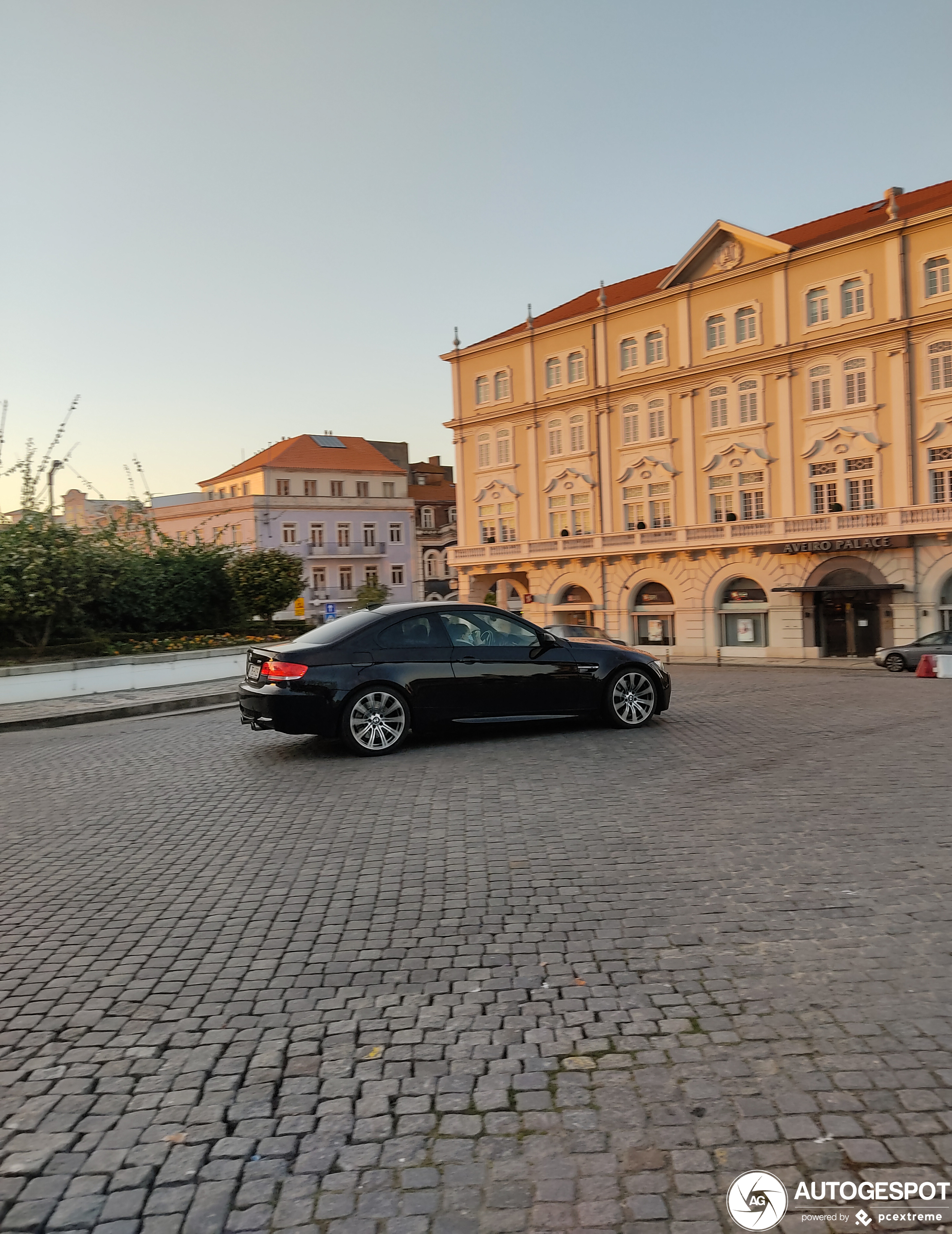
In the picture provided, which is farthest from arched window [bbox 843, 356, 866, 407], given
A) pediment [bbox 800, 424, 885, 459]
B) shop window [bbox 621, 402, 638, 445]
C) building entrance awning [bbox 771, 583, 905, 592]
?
shop window [bbox 621, 402, 638, 445]

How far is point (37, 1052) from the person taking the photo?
3.76 m

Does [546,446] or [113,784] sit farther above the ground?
[546,446]

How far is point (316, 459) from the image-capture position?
81.9 metres

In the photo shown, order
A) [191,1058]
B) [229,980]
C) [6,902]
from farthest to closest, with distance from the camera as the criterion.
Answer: [6,902] < [229,980] < [191,1058]

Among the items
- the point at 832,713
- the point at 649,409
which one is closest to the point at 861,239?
the point at 649,409

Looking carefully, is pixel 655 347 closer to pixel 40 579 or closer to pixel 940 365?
pixel 940 365

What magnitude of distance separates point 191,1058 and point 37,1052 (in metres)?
0.61

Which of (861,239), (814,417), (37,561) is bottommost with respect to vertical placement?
(37,561)

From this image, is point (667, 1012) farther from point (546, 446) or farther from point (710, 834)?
point (546, 446)

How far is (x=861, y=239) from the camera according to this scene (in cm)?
4181

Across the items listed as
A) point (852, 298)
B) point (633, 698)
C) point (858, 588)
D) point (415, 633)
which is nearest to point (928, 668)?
point (858, 588)

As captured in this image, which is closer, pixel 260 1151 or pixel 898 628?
pixel 260 1151

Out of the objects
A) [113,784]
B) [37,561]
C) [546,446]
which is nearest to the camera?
[113,784]

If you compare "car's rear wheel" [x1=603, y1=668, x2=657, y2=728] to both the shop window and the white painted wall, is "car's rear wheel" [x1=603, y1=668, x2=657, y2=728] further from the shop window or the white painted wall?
the shop window
